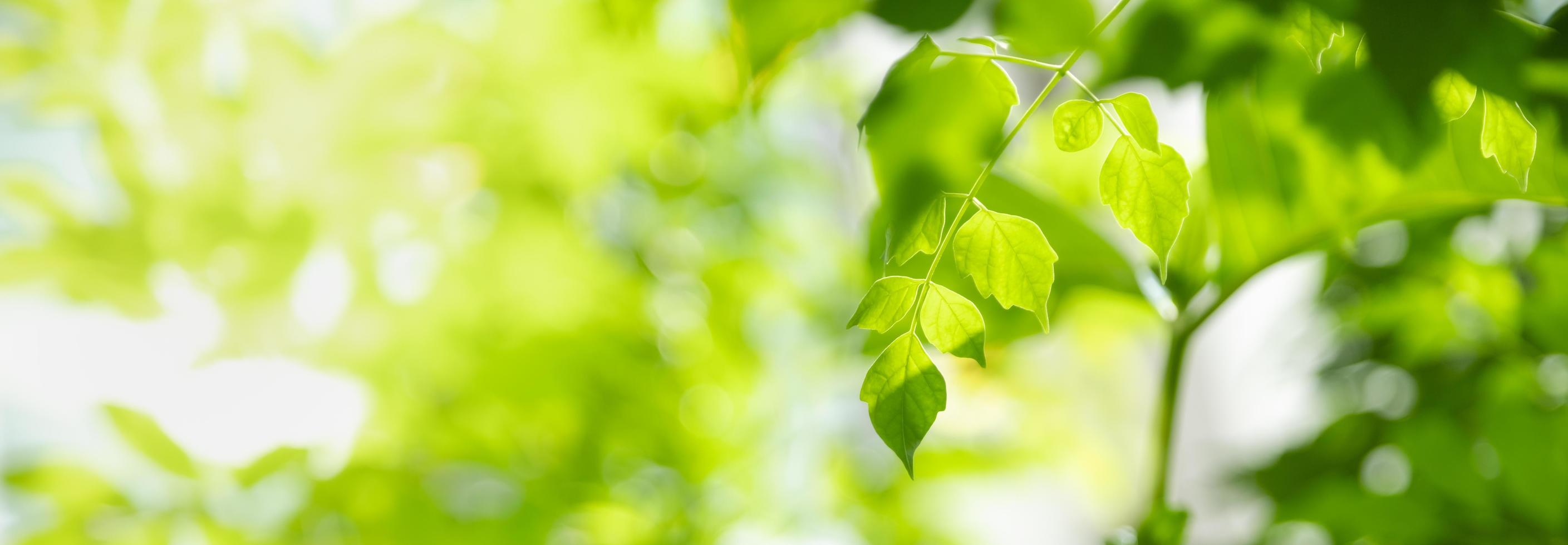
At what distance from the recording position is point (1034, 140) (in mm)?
971

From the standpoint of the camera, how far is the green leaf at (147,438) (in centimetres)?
71

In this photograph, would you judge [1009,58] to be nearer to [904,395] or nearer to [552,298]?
[904,395]

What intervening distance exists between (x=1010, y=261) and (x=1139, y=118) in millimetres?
59

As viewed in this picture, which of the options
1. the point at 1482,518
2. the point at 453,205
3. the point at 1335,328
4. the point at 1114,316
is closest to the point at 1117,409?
the point at 1114,316

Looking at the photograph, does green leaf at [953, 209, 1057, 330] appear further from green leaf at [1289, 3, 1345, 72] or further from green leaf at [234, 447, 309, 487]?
green leaf at [234, 447, 309, 487]

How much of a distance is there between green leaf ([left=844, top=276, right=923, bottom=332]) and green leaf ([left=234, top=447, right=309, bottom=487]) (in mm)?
709

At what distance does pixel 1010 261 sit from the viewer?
26 centimetres

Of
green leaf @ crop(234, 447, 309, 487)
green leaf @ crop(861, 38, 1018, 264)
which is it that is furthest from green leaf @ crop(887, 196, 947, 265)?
green leaf @ crop(234, 447, 309, 487)

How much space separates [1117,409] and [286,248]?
1651 millimetres

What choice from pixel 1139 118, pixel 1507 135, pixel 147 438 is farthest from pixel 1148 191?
pixel 147 438

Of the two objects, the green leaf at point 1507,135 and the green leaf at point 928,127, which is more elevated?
the green leaf at point 928,127

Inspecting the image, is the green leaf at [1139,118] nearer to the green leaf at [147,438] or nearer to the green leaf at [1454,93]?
the green leaf at [1454,93]

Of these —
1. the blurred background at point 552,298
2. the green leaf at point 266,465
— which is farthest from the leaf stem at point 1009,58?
the green leaf at point 266,465

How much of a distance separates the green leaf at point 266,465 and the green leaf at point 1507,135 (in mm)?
877
